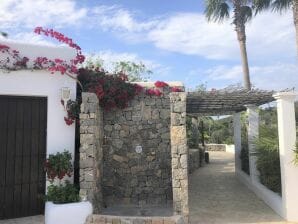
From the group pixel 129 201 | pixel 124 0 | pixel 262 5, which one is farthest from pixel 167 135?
pixel 262 5

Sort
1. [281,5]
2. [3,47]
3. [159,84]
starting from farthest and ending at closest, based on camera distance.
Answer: [281,5] → [159,84] → [3,47]

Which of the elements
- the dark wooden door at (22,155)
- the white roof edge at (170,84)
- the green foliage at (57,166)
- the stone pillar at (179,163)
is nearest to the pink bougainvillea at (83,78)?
the white roof edge at (170,84)

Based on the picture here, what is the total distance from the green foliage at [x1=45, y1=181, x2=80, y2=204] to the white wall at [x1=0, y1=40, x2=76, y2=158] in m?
1.07

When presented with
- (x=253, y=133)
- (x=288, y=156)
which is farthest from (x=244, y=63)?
(x=288, y=156)

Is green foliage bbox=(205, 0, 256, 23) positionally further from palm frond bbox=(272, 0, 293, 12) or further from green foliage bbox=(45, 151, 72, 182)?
green foliage bbox=(45, 151, 72, 182)

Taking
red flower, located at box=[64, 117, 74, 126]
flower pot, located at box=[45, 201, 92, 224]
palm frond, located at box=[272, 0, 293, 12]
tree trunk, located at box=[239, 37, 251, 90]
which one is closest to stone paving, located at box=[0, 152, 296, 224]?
flower pot, located at box=[45, 201, 92, 224]

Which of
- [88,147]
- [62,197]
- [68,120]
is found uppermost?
[68,120]

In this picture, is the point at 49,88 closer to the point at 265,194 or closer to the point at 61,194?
the point at 61,194

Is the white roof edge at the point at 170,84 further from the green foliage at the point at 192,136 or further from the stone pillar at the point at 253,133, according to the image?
the green foliage at the point at 192,136

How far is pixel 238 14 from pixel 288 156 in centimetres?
1267

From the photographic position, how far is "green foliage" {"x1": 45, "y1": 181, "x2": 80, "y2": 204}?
865 cm

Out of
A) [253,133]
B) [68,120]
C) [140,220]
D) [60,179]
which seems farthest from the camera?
[253,133]

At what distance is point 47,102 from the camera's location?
9.48 metres

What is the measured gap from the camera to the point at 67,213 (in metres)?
8.29
